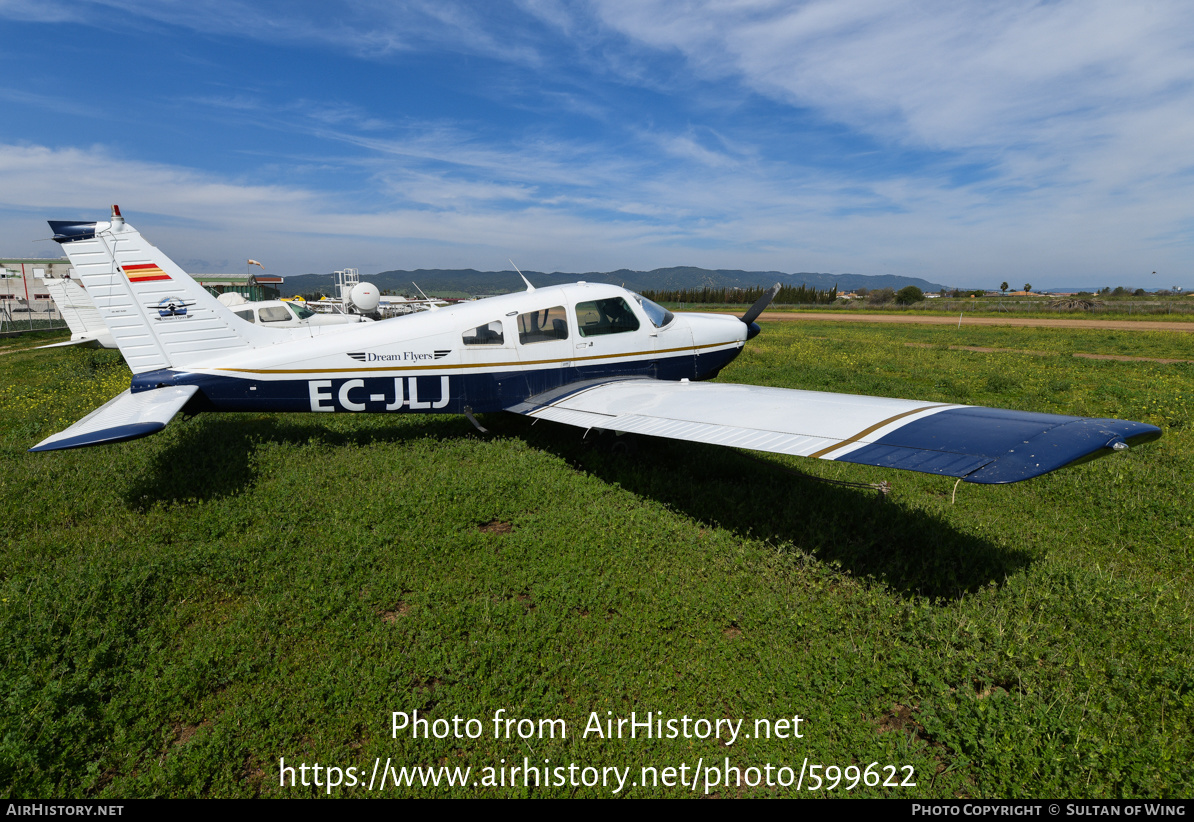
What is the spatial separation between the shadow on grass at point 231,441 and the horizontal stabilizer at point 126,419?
2.88ft

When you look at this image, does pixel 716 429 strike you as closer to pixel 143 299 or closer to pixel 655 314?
pixel 655 314

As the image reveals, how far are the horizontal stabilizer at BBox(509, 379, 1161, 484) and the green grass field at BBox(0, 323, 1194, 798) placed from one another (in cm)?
96

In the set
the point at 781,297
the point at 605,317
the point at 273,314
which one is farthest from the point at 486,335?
the point at 781,297

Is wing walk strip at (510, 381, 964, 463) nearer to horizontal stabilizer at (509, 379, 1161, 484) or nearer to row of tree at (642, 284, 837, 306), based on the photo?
horizontal stabilizer at (509, 379, 1161, 484)

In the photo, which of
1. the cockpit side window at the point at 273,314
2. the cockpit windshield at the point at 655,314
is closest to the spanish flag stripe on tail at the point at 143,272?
the cockpit windshield at the point at 655,314

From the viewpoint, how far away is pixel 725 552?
4.64 meters

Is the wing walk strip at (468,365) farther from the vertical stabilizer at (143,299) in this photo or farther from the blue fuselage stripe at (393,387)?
the vertical stabilizer at (143,299)

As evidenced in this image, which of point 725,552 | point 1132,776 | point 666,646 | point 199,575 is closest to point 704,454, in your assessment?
point 725,552

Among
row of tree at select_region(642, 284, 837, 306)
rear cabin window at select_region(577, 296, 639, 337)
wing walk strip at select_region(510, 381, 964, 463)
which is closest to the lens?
wing walk strip at select_region(510, 381, 964, 463)

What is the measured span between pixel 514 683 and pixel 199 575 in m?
2.92

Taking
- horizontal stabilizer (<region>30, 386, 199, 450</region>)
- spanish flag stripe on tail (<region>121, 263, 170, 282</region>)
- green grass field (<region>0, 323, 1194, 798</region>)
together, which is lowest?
green grass field (<region>0, 323, 1194, 798</region>)

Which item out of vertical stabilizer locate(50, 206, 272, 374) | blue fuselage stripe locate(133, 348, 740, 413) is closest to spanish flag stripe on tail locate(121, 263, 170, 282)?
vertical stabilizer locate(50, 206, 272, 374)

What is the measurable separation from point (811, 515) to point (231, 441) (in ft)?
24.7

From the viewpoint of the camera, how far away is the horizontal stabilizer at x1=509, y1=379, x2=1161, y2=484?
10.9ft
